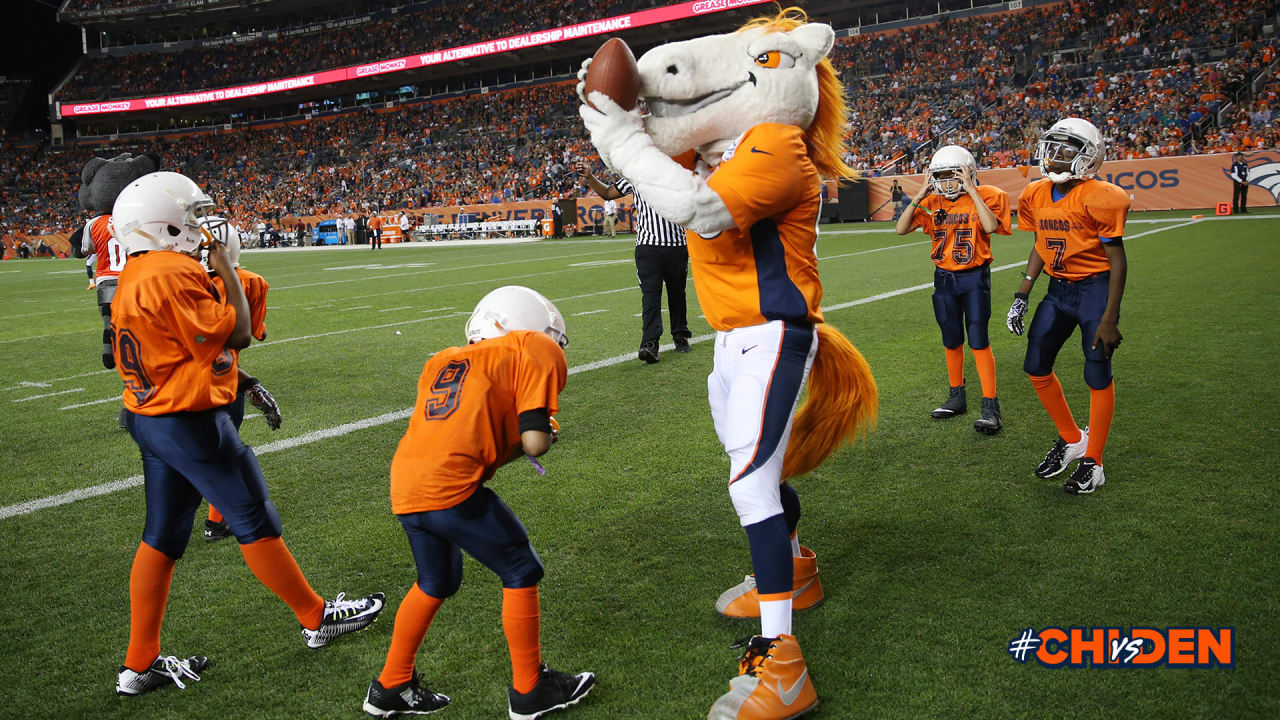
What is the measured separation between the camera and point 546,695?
8.56 ft

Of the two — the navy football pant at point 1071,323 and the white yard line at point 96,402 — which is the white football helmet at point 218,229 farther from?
the white yard line at point 96,402

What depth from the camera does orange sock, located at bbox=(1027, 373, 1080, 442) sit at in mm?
4707

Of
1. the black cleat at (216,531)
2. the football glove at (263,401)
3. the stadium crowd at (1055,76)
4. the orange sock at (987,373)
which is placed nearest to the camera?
the football glove at (263,401)

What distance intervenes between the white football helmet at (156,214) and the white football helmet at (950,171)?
4405 millimetres

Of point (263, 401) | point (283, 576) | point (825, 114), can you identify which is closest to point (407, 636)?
point (283, 576)

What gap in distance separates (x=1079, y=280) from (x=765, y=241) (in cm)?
256

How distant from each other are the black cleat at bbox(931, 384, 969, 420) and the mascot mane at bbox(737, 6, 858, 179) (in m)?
3.10

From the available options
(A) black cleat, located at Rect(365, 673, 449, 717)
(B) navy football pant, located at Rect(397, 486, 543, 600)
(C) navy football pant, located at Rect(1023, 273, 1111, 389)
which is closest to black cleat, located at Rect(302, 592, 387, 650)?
(A) black cleat, located at Rect(365, 673, 449, 717)

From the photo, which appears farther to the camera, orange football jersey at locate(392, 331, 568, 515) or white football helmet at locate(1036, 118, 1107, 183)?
white football helmet at locate(1036, 118, 1107, 183)

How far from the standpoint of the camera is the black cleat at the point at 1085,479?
14.1 feet

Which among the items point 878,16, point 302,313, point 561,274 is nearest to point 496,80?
point 878,16

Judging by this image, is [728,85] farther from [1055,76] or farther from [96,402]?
[1055,76]

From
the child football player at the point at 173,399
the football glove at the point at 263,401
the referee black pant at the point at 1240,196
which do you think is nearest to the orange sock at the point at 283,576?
the child football player at the point at 173,399

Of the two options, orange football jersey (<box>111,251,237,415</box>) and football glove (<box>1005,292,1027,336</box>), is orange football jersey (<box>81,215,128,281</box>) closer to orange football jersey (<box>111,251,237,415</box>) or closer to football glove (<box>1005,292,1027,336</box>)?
orange football jersey (<box>111,251,237,415</box>)
